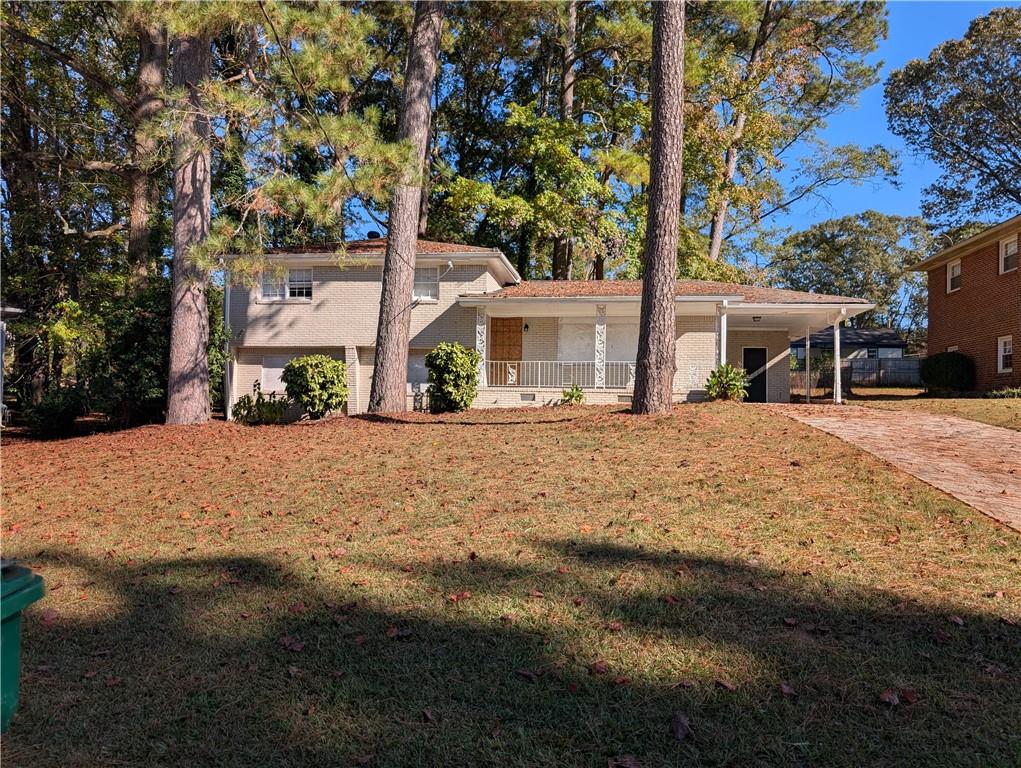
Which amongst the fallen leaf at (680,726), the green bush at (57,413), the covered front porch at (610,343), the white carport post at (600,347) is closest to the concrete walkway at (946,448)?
the fallen leaf at (680,726)

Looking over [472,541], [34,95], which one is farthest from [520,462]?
[34,95]

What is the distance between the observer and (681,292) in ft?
61.7

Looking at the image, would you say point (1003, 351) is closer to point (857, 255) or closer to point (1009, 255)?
point (1009, 255)

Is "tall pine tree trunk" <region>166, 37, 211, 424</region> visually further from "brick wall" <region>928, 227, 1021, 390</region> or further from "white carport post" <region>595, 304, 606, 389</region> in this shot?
"brick wall" <region>928, 227, 1021, 390</region>

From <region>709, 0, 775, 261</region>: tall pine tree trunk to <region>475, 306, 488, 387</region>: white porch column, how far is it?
418 inches

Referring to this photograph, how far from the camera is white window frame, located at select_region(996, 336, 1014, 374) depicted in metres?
19.4

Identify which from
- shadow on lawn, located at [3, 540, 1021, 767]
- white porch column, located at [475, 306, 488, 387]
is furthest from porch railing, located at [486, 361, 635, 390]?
shadow on lawn, located at [3, 540, 1021, 767]

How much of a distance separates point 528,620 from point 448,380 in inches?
495

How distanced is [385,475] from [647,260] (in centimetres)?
538

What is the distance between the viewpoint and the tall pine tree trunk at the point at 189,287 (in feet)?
42.2


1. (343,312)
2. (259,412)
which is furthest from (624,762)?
(343,312)

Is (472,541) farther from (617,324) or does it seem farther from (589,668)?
(617,324)

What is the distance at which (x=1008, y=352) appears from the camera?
19.6 m

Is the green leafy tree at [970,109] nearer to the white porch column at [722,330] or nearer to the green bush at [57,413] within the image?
the white porch column at [722,330]
